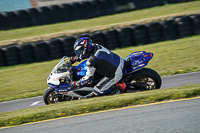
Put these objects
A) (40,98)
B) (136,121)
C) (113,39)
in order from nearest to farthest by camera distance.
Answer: (136,121) < (40,98) < (113,39)

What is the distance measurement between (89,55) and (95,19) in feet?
51.0

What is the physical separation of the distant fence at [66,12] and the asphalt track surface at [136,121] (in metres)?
17.6

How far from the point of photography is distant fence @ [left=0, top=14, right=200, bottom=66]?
13383 mm

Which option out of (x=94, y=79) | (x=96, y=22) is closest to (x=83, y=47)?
(x=94, y=79)

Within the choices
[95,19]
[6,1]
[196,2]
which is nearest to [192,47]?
[95,19]

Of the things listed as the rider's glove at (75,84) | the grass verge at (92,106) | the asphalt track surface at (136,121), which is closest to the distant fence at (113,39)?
the rider's glove at (75,84)

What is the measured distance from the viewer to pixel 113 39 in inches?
559

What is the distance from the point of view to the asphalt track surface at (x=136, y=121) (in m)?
4.60

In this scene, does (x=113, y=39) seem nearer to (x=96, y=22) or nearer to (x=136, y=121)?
(x=96, y=22)

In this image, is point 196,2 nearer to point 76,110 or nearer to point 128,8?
point 128,8

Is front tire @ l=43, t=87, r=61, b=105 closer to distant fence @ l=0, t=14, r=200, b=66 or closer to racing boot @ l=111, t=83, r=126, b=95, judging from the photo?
racing boot @ l=111, t=83, r=126, b=95

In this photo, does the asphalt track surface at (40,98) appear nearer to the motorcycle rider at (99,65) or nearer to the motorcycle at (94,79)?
the motorcycle at (94,79)

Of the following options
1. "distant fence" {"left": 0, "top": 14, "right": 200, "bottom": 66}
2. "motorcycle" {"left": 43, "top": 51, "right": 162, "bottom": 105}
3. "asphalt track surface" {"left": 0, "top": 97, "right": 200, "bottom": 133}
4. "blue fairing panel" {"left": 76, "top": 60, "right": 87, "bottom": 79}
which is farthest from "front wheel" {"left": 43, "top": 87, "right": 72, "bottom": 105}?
"distant fence" {"left": 0, "top": 14, "right": 200, "bottom": 66}

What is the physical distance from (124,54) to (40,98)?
18.7 ft
